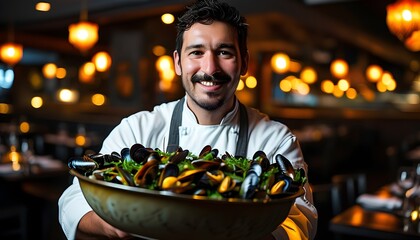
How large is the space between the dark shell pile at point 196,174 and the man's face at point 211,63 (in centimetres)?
32

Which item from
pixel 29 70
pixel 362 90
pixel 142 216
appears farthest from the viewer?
pixel 29 70

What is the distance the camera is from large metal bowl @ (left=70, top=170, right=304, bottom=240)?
2.85ft

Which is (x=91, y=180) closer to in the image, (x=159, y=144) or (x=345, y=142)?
(x=159, y=144)

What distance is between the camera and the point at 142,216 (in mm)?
906

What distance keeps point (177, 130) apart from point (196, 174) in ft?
2.24

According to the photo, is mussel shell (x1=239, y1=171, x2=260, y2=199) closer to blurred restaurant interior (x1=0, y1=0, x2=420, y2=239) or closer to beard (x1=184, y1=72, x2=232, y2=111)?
beard (x1=184, y1=72, x2=232, y2=111)

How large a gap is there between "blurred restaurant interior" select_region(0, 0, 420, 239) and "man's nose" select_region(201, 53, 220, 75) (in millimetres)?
982

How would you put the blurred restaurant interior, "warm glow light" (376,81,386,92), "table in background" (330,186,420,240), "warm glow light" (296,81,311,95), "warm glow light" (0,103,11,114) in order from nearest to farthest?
"table in background" (330,186,420,240) < the blurred restaurant interior < "warm glow light" (0,103,11,114) < "warm glow light" (376,81,386,92) < "warm glow light" (296,81,311,95)

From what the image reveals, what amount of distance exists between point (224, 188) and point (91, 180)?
287 mm

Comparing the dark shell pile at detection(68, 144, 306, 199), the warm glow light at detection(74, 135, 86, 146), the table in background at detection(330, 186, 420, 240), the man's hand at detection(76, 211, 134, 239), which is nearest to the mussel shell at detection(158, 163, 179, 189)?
the dark shell pile at detection(68, 144, 306, 199)

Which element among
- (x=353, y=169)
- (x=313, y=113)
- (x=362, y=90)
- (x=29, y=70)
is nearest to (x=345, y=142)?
(x=353, y=169)

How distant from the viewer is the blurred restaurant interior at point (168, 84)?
446 centimetres

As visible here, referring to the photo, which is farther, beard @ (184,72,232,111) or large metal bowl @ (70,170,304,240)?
beard @ (184,72,232,111)

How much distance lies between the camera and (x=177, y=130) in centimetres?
163
